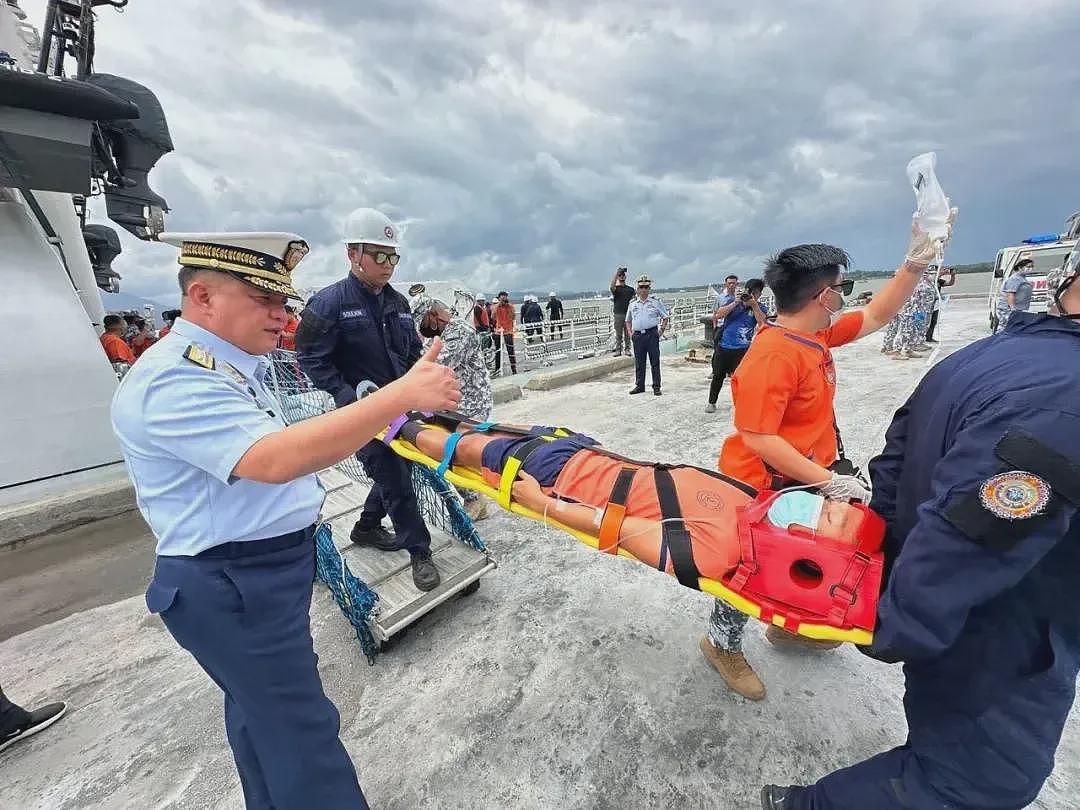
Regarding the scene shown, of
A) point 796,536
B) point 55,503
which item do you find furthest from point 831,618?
point 55,503

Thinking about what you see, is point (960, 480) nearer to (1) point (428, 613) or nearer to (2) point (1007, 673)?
(2) point (1007, 673)

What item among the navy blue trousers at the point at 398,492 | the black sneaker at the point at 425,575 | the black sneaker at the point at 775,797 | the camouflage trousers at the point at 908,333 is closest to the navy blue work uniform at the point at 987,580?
the black sneaker at the point at 775,797

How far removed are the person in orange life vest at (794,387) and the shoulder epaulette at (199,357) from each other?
178cm

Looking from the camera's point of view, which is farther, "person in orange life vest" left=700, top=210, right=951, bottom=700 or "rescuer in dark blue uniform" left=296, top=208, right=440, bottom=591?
"rescuer in dark blue uniform" left=296, top=208, right=440, bottom=591

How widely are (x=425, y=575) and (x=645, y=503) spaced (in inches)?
66.2

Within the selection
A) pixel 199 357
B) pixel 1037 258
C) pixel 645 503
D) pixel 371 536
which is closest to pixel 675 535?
pixel 645 503

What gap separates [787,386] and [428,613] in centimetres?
238

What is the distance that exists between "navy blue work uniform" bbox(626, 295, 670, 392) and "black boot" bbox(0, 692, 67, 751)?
7358 millimetres

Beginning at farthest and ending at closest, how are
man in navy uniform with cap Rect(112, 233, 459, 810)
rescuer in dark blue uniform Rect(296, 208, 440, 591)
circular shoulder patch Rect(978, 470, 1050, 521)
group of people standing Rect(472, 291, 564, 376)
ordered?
group of people standing Rect(472, 291, 564, 376) → rescuer in dark blue uniform Rect(296, 208, 440, 591) → man in navy uniform with cap Rect(112, 233, 459, 810) → circular shoulder patch Rect(978, 470, 1050, 521)

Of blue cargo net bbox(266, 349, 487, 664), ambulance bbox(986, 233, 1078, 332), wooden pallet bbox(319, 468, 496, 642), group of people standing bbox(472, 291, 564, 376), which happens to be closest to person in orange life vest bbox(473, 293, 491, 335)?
group of people standing bbox(472, 291, 564, 376)

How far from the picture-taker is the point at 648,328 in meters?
7.63

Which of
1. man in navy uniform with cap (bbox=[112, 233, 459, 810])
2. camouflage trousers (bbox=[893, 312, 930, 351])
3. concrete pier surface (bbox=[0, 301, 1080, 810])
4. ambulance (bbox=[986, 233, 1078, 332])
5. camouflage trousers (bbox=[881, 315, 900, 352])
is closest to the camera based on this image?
man in navy uniform with cap (bbox=[112, 233, 459, 810])

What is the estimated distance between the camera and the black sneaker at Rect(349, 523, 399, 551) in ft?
10.4

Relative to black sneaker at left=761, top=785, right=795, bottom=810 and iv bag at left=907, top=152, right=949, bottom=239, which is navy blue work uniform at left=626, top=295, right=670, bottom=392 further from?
black sneaker at left=761, top=785, right=795, bottom=810
